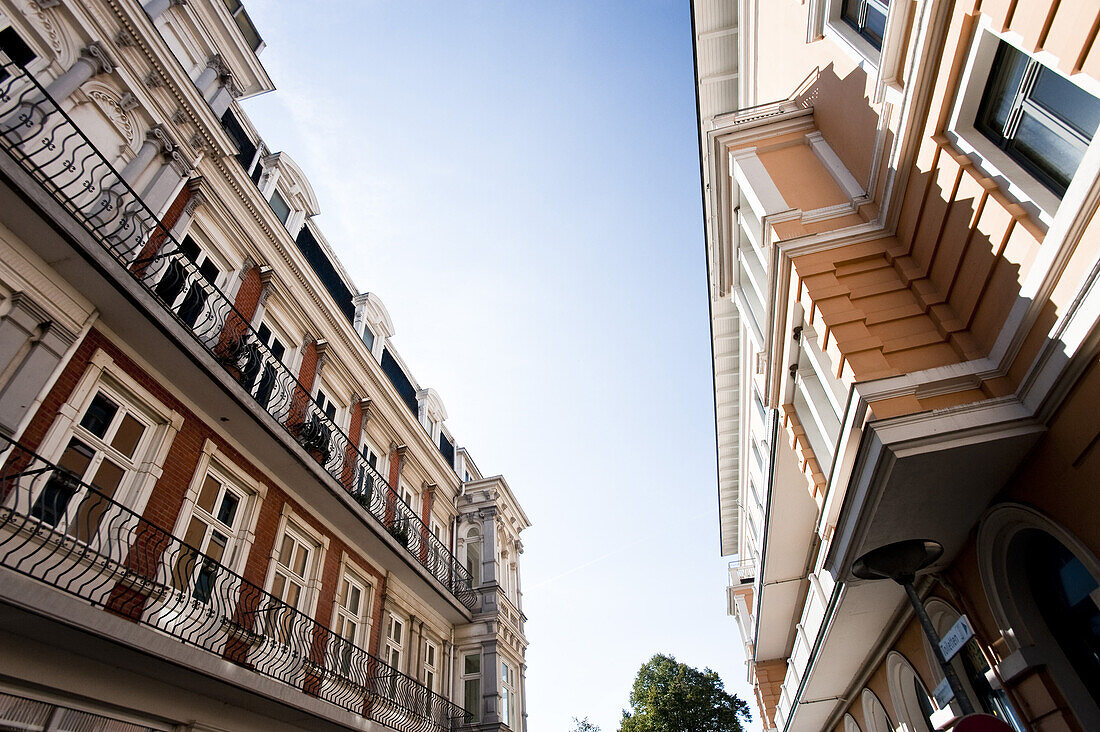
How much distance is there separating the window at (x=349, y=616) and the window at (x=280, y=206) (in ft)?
24.1

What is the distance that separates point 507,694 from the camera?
15.4 metres

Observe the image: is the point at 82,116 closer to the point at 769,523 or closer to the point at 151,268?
the point at 151,268

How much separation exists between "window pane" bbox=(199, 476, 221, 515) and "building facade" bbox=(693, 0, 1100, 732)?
811 cm

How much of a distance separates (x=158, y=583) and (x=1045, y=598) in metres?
9.02

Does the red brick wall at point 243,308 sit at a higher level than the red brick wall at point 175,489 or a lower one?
higher

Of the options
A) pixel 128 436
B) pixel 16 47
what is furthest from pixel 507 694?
pixel 16 47

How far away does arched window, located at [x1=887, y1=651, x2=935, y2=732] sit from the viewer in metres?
7.89

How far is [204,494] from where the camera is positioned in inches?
333

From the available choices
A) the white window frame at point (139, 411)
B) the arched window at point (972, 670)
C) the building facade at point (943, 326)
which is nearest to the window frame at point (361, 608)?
the white window frame at point (139, 411)

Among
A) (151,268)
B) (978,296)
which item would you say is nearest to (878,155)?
(978,296)

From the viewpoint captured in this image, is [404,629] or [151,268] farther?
[404,629]

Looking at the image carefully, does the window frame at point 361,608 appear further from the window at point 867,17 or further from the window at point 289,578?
the window at point 867,17

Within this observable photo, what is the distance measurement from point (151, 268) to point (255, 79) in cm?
640

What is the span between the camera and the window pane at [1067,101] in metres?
4.07
